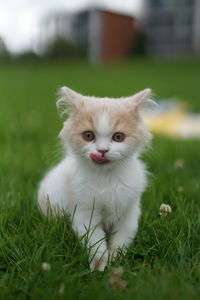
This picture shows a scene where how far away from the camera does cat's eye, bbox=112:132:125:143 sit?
194cm

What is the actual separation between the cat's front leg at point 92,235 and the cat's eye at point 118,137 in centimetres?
42

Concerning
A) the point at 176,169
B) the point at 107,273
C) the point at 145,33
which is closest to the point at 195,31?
the point at 145,33

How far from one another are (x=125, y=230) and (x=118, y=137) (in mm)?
560

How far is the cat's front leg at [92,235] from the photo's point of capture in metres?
1.95

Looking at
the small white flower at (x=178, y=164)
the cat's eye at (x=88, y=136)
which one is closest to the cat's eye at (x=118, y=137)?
the cat's eye at (x=88, y=136)

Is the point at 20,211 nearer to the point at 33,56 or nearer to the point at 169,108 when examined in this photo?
the point at 169,108

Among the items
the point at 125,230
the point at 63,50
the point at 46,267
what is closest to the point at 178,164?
the point at 125,230

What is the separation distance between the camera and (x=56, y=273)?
168 centimetres

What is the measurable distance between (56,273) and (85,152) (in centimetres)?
61

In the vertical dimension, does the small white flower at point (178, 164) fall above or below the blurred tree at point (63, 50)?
below

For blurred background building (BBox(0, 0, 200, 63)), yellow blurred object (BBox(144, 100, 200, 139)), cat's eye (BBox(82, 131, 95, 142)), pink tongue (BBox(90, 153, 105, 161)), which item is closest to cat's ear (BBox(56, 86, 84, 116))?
cat's eye (BBox(82, 131, 95, 142))

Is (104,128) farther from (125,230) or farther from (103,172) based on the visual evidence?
(125,230)

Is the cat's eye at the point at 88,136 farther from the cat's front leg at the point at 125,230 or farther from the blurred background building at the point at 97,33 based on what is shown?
the blurred background building at the point at 97,33

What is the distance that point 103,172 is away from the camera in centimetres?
204
